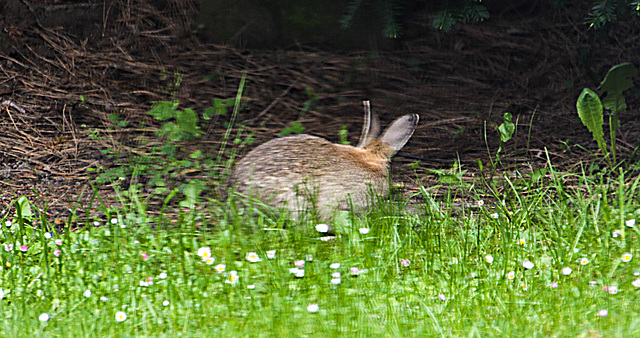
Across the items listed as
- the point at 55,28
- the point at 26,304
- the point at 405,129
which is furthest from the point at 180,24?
the point at 26,304

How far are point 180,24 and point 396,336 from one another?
14.2 ft

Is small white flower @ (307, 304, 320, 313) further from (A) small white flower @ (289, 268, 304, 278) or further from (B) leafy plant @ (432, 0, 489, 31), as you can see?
(B) leafy plant @ (432, 0, 489, 31)

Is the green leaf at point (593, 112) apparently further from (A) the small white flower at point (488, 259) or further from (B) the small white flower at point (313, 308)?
(B) the small white flower at point (313, 308)

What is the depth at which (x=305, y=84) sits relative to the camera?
543cm

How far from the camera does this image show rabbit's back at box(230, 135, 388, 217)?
3541 mm

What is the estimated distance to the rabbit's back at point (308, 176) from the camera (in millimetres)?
3541

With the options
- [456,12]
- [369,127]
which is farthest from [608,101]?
[369,127]

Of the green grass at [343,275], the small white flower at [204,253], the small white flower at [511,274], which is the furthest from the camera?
the small white flower at [204,253]

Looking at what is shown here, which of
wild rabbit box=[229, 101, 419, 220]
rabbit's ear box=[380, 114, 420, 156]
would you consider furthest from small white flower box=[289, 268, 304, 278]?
rabbit's ear box=[380, 114, 420, 156]

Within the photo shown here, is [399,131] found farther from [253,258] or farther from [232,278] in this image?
Answer: [232,278]

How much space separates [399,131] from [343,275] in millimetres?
1544

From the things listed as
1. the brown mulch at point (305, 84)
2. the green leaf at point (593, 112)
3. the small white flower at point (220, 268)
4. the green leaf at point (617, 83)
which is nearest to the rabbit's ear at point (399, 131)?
the brown mulch at point (305, 84)

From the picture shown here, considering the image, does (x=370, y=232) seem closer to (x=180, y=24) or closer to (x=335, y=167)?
(x=335, y=167)

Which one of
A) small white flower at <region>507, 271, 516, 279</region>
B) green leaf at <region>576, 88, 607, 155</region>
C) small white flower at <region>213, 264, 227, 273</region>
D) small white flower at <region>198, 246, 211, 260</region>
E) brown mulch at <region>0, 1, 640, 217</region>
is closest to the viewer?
small white flower at <region>507, 271, 516, 279</region>
